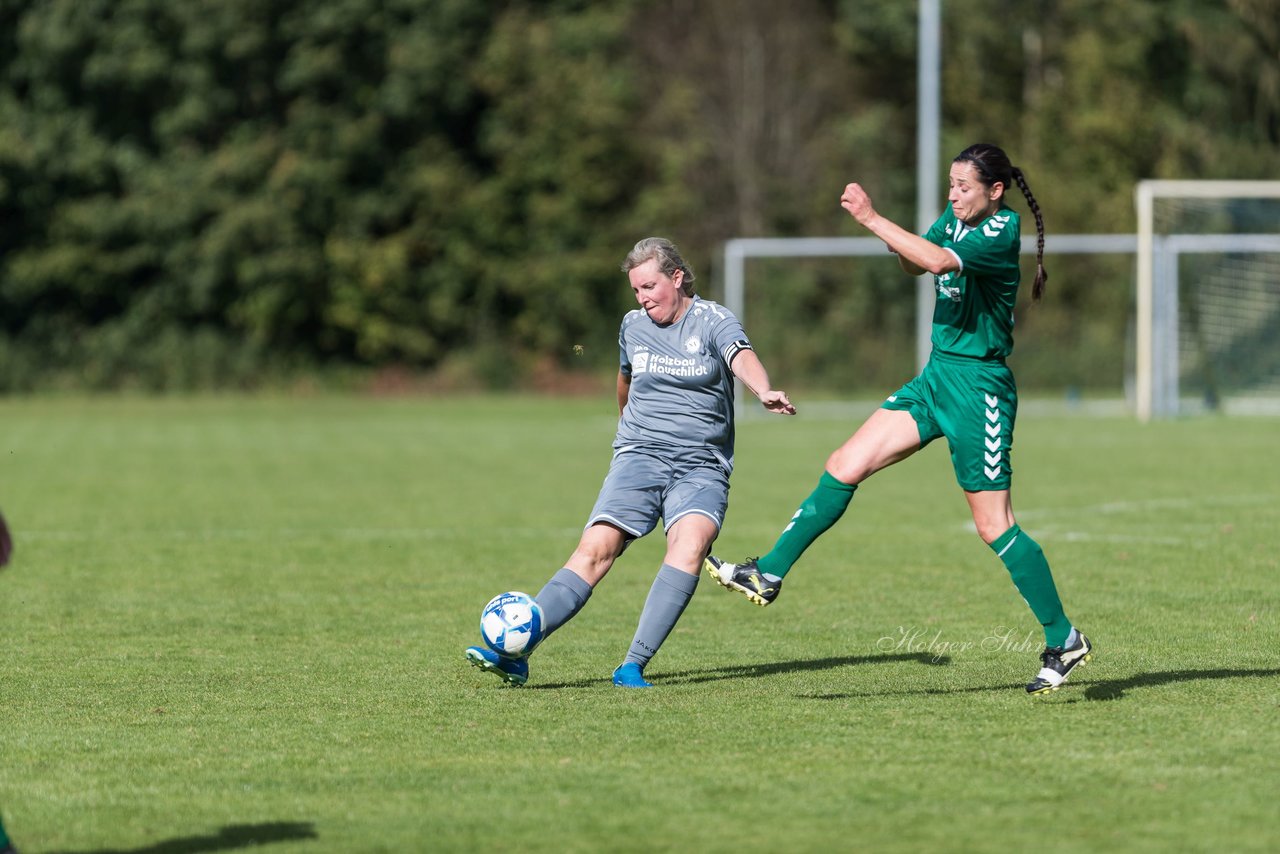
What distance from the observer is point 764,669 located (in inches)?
302

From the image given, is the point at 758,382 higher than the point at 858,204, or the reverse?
the point at 858,204

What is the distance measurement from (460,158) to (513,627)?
37.1 metres

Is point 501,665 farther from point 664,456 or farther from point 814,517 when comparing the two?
point 814,517

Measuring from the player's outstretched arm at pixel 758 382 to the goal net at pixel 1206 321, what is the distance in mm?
21313

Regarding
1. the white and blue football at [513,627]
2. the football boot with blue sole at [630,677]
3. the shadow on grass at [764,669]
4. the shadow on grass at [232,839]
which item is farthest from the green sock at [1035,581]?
the shadow on grass at [232,839]

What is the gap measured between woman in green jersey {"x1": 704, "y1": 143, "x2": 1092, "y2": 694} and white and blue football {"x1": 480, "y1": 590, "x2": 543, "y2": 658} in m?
0.71

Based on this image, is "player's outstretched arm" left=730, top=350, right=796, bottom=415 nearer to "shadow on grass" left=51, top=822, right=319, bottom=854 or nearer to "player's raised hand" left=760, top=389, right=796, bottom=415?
"player's raised hand" left=760, top=389, right=796, bottom=415

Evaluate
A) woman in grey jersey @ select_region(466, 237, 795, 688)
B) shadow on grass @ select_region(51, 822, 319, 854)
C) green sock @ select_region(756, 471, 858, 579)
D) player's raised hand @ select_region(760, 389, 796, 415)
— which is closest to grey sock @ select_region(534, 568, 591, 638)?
woman in grey jersey @ select_region(466, 237, 795, 688)

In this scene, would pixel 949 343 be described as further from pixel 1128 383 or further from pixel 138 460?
pixel 1128 383

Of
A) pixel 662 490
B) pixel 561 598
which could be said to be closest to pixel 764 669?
pixel 662 490

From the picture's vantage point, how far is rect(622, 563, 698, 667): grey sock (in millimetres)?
7145

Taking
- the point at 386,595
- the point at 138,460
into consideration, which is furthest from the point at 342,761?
the point at 138,460

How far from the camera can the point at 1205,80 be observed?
42750 mm

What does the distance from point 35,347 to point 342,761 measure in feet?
122
